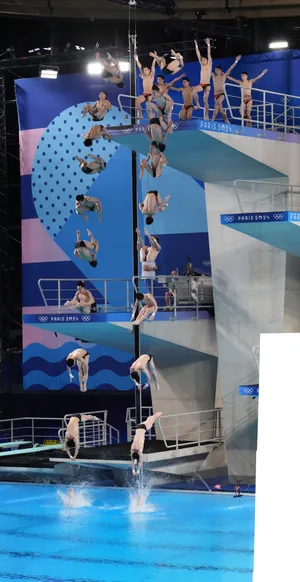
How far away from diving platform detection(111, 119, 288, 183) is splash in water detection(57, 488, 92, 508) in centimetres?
604

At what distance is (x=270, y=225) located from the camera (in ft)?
49.8

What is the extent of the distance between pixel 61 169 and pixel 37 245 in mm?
1860

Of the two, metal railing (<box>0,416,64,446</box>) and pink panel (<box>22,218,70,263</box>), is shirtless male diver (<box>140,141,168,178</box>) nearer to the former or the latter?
pink panel (<box>22,218,70,263</box>)

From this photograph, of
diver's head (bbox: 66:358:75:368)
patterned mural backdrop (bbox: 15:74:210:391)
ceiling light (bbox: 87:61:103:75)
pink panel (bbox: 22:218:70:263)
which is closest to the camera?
diver's head (bbox: 66:358:75:368)

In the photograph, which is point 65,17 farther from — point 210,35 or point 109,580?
point 109,580

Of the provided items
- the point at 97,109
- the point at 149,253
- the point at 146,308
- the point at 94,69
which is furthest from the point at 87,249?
the point at 94,69

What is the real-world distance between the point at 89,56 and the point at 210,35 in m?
2.83

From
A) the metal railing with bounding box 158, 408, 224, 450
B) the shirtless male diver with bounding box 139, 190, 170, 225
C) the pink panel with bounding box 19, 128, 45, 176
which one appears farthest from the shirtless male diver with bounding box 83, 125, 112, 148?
the pink panel with bounding box 19, 128, 45, 176

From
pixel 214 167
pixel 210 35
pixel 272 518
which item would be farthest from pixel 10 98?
pixel 272 518

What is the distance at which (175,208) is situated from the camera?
20750 millimetres

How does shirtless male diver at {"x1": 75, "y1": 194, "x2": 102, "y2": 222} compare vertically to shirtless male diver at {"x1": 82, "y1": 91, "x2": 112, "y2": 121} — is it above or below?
below

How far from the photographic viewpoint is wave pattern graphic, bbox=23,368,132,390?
842 inches

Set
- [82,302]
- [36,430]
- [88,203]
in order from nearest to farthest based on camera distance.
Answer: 1. [88,203]
2. [82,302]
3. [36,430]

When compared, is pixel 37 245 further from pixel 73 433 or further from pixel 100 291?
pixel 73 433
